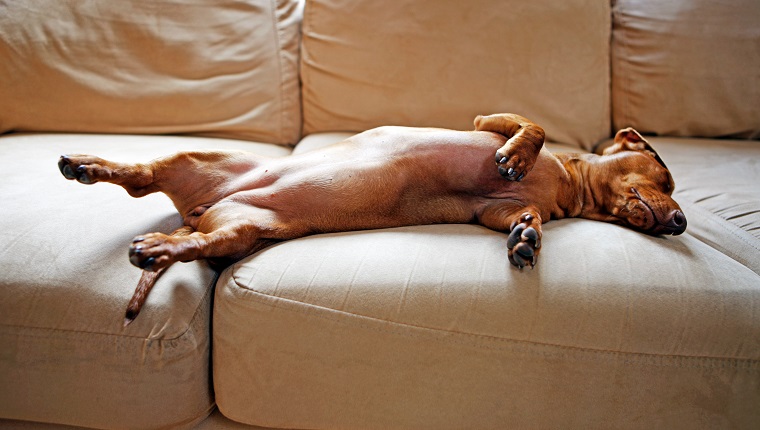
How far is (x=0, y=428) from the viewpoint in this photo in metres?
1.44

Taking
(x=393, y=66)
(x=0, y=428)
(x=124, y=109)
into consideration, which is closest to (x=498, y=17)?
(x=393, y=66)

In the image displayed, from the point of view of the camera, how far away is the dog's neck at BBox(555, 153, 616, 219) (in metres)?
1.80

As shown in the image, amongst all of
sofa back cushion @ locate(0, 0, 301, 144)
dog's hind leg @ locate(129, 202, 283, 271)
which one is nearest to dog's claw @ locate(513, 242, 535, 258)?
dog's hind leg @ locate(129, 202, 283, 271)

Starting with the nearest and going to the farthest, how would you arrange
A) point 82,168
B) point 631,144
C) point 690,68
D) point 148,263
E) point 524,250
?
point 148,263, point 524,250, point 82,168, point 631,144, point 690,68

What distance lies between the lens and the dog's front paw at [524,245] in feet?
4.59

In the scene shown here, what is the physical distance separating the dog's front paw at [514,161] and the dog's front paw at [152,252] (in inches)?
33.8

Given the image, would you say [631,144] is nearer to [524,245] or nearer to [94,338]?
[524,245]

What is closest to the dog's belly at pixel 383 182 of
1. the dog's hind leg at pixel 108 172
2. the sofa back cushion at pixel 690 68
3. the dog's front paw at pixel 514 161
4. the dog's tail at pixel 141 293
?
the dog's front paw at pixel 514 161

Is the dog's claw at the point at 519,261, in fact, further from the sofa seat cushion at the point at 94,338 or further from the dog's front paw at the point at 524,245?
the sofa seat cushion at the point at 94,338

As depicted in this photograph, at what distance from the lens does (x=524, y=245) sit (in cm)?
140

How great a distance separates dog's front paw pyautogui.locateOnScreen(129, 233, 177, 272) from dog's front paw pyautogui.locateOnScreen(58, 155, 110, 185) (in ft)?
1.03

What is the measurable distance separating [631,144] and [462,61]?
0.79m

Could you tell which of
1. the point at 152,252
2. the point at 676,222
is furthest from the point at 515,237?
the point at 152,252

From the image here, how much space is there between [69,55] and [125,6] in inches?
A: 11.4
